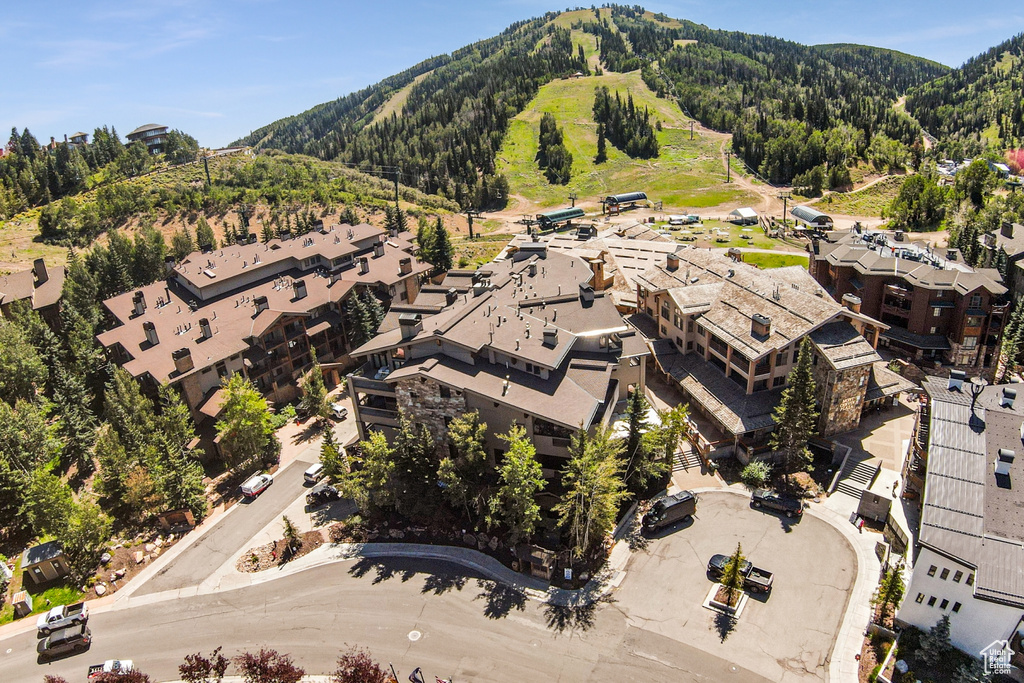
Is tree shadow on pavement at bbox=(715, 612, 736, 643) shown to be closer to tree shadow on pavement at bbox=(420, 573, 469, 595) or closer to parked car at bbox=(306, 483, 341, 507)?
tree shadow on pavement at bbox=(420, 573, 469, 595)

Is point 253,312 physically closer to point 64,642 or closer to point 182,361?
point 182,361

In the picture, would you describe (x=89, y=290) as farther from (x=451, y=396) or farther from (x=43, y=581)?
(x=451, y=396)

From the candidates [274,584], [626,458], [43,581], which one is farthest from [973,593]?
[43,581]

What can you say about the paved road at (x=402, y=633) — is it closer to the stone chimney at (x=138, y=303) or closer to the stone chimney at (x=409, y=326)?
the stone chimney at (x=409, y=326)

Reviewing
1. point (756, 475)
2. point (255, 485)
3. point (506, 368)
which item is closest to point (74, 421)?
point (255, 485)

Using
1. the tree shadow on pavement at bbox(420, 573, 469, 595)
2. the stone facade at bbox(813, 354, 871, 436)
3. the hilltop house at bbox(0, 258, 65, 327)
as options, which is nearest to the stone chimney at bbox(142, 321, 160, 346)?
the hilltop house at bbox(0, 258, 65, 327)

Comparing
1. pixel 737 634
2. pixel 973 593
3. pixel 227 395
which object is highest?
pixel 227 395
